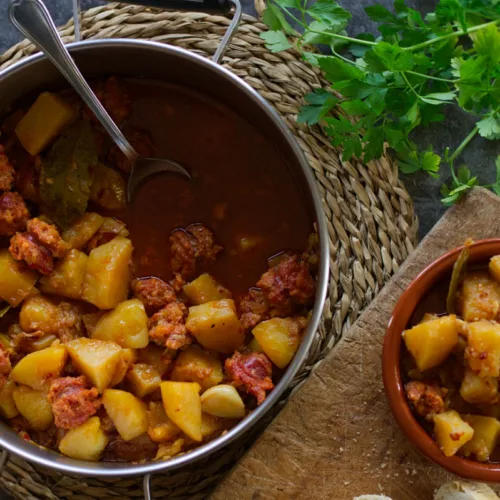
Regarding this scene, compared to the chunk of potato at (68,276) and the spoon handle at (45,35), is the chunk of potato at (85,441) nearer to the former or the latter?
the chunk of potato at (68,276)

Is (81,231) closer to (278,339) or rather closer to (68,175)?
(68,175)

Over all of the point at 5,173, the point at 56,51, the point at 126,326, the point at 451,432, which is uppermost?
the point at 56,51

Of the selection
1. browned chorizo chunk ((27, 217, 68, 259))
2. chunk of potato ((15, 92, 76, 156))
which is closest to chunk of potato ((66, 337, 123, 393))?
browned chorizo chunk ((27, 217, 68, 259))

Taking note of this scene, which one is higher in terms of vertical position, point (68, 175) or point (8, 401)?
point (68, 175)

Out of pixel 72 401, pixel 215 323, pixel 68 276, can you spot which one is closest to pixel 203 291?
pixel 215 323

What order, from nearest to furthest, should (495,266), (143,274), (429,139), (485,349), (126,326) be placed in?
(485,349), (495,266), (126,326), (143,274), (429,139)

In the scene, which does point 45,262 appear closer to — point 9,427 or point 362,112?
point 9,427
